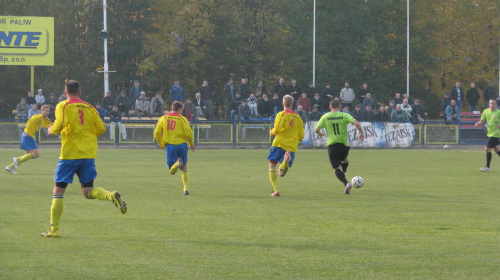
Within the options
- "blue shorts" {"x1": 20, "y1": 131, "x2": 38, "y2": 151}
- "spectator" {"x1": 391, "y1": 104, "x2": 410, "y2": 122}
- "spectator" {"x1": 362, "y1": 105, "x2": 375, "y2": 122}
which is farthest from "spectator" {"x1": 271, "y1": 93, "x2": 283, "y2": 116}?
"blue shorts" {"x1": 20, "y1": 131, "x2": 38, "y2": 151}

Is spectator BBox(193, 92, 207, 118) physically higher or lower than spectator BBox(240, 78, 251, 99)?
lower

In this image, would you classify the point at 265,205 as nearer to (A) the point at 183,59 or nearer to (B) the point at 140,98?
(B) the point at 140,98

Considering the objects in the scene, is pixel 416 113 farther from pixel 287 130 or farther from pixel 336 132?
pixel 287 130

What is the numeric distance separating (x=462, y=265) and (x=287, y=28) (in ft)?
146

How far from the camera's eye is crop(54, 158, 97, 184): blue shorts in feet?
34.5

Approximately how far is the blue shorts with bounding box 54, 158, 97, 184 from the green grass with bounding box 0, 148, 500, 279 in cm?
72

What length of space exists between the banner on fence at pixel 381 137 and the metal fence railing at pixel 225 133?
0.47m

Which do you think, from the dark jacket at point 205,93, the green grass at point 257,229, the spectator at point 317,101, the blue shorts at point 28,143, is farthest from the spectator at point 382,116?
the blue shorts at point 28,143

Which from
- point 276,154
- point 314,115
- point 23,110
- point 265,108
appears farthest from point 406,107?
point 276,154

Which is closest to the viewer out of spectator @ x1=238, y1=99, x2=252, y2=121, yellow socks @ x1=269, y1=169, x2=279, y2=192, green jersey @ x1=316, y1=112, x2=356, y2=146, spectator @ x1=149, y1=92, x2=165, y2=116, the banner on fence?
yellow socks @ x1=269, y1=169, x2=279, y2=192

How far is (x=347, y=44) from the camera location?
5281 centimetres

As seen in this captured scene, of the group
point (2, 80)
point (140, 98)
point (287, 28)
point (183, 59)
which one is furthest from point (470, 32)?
point (2, 80)

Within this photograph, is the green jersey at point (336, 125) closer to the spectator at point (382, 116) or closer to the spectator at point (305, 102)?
the spectator at point (305, 102)

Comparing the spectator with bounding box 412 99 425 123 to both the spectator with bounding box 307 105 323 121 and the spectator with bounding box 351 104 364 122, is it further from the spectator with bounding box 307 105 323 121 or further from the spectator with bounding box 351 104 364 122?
the spectator with bounding box 307 105 323 121
